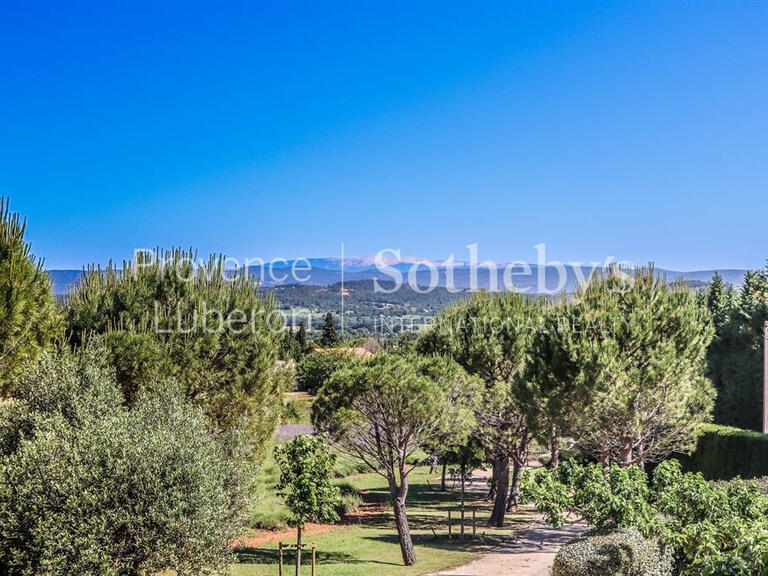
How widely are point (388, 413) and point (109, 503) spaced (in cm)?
947

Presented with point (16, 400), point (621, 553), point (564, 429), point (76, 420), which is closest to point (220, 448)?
point (76, 420)

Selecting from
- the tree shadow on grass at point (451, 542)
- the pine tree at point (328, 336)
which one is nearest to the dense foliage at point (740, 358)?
the tree shadow on grass at point (451, 542)

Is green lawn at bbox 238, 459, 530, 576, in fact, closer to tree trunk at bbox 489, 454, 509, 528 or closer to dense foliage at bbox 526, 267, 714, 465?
tree trunk at bbox 489, 454, 509, 528

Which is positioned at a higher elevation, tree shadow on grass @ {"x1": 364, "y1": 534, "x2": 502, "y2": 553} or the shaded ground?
tree shadow on grass @ {"x1": 364, "y1": 534, "x2": 502, "y2": 553}

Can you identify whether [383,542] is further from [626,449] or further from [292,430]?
[292,430]

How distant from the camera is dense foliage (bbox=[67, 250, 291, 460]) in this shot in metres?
20.6

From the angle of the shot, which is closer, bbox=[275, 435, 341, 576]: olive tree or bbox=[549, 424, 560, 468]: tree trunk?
bbox=[275, 435, 341, 576]: olive tree

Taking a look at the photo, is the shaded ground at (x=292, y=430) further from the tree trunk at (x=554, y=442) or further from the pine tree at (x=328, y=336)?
the pine tree at (x=328, y=336)

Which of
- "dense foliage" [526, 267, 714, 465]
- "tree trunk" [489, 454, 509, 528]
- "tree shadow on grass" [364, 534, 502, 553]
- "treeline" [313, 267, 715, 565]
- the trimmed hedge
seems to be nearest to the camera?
"treeline" [313, 267, 715, 565]

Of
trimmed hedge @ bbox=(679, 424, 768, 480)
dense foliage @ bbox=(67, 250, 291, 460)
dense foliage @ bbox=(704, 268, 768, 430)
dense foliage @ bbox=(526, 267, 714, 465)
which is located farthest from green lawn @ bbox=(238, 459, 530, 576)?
dense foliage @ bbox=(704, 268, 768, 430)

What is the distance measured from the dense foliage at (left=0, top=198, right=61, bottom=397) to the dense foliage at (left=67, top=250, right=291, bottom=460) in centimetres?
230

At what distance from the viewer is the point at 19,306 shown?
16.2 m

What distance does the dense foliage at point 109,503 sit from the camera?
38.9 ft

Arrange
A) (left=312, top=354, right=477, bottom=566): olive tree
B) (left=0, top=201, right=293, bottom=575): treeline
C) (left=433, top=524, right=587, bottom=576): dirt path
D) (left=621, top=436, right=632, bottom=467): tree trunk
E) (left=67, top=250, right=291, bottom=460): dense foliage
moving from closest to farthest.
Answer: (left=0, top=201, right=293, bottom=575): treeline → (left=433, top=524, right=587, bottom=576): dirt path → (left=312, top=354, right=477, bottom=566): olive tree → (left=67, top=250, right=291, bottom=460): dense foliage → (left=621, top=436, right=632, bottom=467): tree trunk
